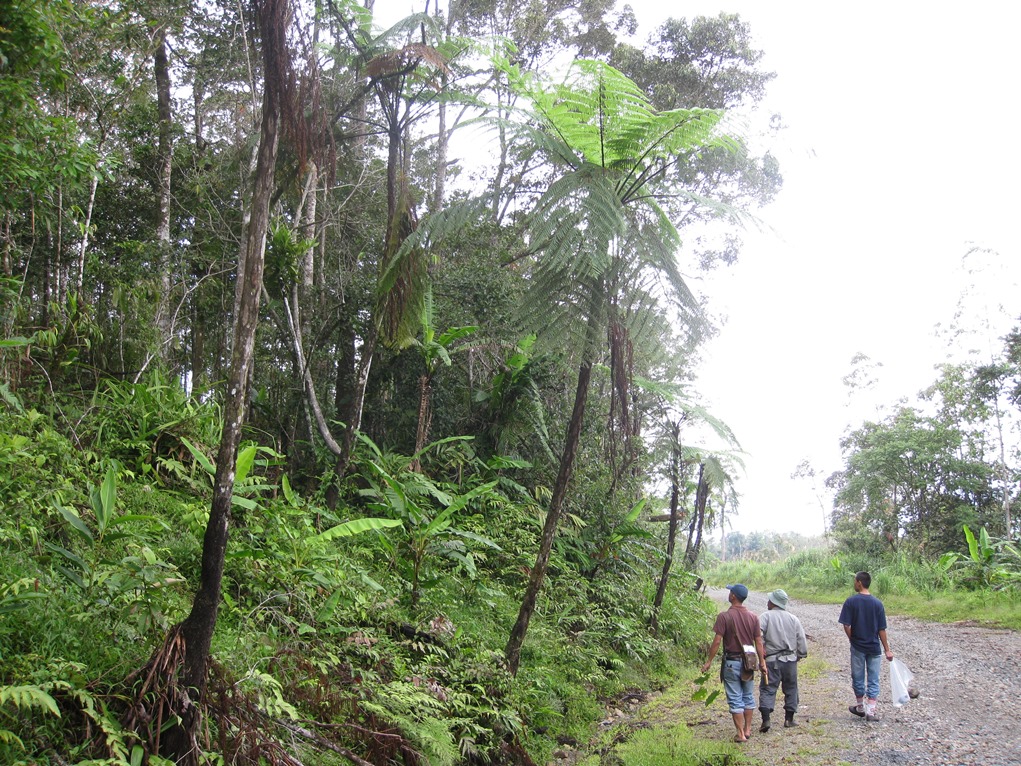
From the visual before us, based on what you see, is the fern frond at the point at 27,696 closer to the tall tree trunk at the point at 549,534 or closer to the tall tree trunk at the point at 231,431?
the tall tree trunk at the point at 231,431

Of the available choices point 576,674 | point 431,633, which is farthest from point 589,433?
point 431,633

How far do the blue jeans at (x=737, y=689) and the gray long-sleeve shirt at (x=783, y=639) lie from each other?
502 mm

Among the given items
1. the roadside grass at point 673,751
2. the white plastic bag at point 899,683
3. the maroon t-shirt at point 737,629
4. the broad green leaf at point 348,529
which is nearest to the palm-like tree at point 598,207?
the roadside grass at point 673,751

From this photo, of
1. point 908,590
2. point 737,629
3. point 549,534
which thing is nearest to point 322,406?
point 549,534

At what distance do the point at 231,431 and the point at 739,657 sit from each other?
4.84m

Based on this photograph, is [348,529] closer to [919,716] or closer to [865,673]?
[865,673]

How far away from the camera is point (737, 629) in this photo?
238 inches

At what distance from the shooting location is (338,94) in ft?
39.2

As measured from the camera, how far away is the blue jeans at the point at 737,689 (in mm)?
5859

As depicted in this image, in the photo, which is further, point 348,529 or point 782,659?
point 782,659

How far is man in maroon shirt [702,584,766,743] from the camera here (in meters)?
5.86

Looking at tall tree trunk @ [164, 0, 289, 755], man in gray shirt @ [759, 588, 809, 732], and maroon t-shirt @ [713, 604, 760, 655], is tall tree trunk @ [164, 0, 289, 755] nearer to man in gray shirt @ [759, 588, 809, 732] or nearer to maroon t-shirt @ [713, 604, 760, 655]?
maroon t-shirt @ [713, 604, 760, 655]

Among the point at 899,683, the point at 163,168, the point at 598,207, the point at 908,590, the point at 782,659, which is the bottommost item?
the point at 908,590

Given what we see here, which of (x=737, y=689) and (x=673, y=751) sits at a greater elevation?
(x=737, y=689)
